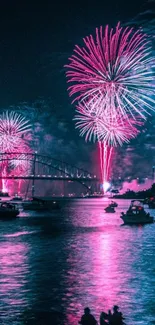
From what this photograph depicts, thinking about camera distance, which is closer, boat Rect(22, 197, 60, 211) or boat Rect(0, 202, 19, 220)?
boat Rect(0, 202, 19, 220)

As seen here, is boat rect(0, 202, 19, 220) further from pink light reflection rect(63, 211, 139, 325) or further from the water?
pink light reflection rect(63, 211, 139, 325)

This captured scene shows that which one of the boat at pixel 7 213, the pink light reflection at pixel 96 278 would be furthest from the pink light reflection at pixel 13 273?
the boat at pixel 7 213

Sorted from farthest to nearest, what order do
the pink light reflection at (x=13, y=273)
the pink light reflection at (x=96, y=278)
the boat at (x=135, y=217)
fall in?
the boat at (x=135, y=217)
the pink light reflection at (x=13, y=273)
the pink light reflection at (x=96, y=278)

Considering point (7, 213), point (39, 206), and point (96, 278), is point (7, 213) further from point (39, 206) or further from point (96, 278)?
point (96, 278)

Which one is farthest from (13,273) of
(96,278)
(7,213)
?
(7,213)

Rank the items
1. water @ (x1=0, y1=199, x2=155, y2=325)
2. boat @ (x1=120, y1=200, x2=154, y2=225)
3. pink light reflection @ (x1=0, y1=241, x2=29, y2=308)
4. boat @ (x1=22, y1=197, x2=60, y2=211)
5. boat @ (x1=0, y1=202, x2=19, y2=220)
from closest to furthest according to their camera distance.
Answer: water @ (x1=0, y1=199, x2=155, y2=325), pink light reflection @ (x1=0, y1=241, x2=29, y2=308), boat @ (x1=120, y1=200, x2=154, y2=225), boat @ (x1=0, y1=202, x2=19, y2=220), boat @ (x1=22, y1=197, x2=60, y2=211)

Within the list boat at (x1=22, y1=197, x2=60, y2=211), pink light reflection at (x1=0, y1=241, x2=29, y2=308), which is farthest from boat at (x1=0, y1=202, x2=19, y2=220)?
pink light reflection at (x1=0, y1=241, x2=29, y2=308)

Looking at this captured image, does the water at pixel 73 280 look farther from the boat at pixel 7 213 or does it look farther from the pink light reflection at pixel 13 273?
the boat at pixel 7 213

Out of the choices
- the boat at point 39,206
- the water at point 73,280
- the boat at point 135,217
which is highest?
the boat at point 39,206

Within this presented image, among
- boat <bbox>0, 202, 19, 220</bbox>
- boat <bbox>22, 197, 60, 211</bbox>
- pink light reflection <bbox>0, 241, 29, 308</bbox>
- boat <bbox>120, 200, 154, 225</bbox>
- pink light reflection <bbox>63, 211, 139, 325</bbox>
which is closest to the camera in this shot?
pink light reflection <bbox>63, 211, 139, 325</bbox>

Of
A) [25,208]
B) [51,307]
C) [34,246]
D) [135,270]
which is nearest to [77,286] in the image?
[51,307]
